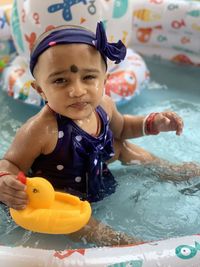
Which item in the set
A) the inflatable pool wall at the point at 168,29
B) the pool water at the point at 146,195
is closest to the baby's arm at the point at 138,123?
the pool water at the point at 146,195

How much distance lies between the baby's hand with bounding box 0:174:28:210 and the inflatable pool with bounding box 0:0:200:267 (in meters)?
0.10

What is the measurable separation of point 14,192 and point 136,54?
51.6 inches

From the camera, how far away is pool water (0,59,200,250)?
135cm

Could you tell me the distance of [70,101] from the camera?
1.16 m

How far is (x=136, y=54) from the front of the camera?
223 centimetres

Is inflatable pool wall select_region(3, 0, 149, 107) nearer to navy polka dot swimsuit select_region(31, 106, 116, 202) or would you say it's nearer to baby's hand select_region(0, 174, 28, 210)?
navy polka dot swimsuit select_region(31, 106, 116, 202)

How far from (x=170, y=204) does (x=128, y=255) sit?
20.4 inches

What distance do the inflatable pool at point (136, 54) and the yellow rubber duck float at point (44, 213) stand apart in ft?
0.23

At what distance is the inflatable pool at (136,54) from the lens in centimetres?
100

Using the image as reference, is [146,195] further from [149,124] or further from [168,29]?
[168,29]

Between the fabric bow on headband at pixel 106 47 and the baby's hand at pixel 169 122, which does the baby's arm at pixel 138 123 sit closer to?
the baby's hand at pixel 169 122

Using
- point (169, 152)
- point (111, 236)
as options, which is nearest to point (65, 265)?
point (111, 236)

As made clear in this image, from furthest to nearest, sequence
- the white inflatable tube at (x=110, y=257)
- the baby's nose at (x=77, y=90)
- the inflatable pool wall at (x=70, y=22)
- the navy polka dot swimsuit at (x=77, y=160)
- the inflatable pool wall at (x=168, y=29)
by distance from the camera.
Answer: the inflatable pool wall at (x=168, y=29)
the inflatable pool wall at (x=70, y=22)
the navy polka dot swimsuit at (x=77, y=160)
the baby's nose at (x=77, y=90)
the white inflatable tube at (x=110, y=257)

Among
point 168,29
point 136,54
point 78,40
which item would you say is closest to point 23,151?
point 78,40
